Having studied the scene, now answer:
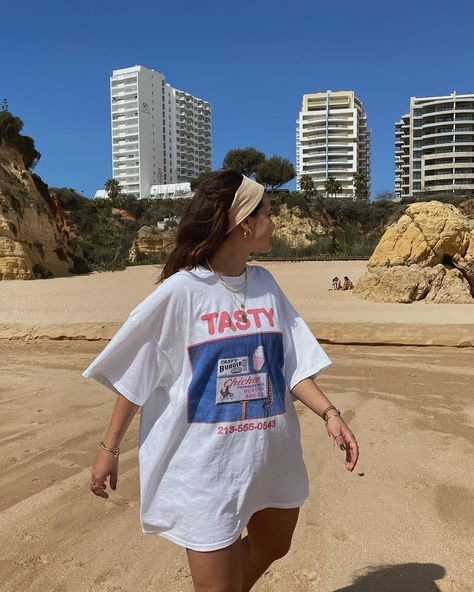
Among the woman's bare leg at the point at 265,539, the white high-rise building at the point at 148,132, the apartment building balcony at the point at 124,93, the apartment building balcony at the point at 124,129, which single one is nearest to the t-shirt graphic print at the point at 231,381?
the woman's bare leg at the point at 265,539

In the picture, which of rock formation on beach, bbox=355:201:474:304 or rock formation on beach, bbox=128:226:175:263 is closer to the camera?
rock formation on beach, bbox=355:201:474:304

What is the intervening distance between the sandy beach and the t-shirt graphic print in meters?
1.12

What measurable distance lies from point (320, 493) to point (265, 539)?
156 cm

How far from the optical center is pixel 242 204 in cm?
185

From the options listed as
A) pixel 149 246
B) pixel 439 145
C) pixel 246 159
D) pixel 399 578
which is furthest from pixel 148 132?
pixel 399 578

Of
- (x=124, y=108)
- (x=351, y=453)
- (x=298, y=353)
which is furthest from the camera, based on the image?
(x=124, y=108)

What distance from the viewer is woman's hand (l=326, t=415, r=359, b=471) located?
71.4 inches

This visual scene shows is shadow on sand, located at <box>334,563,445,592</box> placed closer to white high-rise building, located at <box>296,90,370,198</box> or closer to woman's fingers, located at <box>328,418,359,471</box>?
woman's fingers, located at <box>328,418,359,471</box>

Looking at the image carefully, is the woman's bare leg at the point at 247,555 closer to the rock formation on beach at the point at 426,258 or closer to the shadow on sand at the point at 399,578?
the shadow on sand at the point at 399,578

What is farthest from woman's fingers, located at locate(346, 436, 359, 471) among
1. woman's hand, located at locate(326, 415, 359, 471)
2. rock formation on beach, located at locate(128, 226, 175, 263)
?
rock formation on beach, located at locate(128, 226, 175, 263)

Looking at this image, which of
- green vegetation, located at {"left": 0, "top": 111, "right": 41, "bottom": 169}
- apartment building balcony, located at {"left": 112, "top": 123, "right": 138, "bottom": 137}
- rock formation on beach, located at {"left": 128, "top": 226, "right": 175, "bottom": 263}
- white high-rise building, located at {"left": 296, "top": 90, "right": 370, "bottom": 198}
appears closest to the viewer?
green vegetation, located at {"left": 0, "top": 111, "right": 41, "bottom": 169}

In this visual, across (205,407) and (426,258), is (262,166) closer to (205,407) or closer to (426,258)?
(426,258)

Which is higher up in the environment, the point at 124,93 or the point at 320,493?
the point at 124,93

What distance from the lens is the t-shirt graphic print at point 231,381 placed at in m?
1.69
